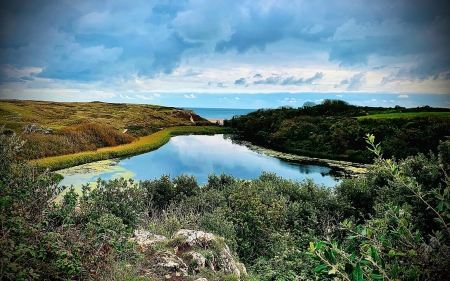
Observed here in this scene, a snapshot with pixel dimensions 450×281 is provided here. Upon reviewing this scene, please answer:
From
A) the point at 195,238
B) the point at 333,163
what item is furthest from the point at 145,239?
the point at 333,163

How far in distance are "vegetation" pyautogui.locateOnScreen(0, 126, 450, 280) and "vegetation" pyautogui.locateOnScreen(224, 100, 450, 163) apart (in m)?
9.56

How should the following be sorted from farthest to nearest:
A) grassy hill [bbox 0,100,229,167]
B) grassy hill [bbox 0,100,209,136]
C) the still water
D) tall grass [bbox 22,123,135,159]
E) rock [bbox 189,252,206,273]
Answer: grassy hill [bbox 0,100,209,136], grassy hill [bbox 0,100,229,167], tall grass [bbox 22,123,135,159], the still water, rock [bbox 189,252,206,273]

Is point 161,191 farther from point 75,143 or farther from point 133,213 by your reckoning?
point 75,143

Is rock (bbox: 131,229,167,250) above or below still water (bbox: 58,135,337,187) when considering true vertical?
above

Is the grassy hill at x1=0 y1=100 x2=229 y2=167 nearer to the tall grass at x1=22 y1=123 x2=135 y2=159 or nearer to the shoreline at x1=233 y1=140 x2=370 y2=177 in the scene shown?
the tall grass at x1=22 y1=123 x2=135 y2=159

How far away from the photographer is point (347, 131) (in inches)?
1086

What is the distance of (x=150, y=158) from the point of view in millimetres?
22406

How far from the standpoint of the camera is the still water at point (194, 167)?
17.6 meters

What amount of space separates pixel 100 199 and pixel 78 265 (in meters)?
3.39

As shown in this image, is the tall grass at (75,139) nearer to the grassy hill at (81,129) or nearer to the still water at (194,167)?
the grassy hill at (81,129)

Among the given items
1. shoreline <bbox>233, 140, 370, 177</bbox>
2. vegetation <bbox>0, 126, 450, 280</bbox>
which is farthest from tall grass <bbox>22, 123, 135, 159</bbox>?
shoreline <bbox>233, 140, 370, 177</bbox>

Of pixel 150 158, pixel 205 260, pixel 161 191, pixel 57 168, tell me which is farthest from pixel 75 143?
pixel 205 260

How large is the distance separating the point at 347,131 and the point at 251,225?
2211 centimetres

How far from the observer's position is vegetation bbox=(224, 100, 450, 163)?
22969 mm
